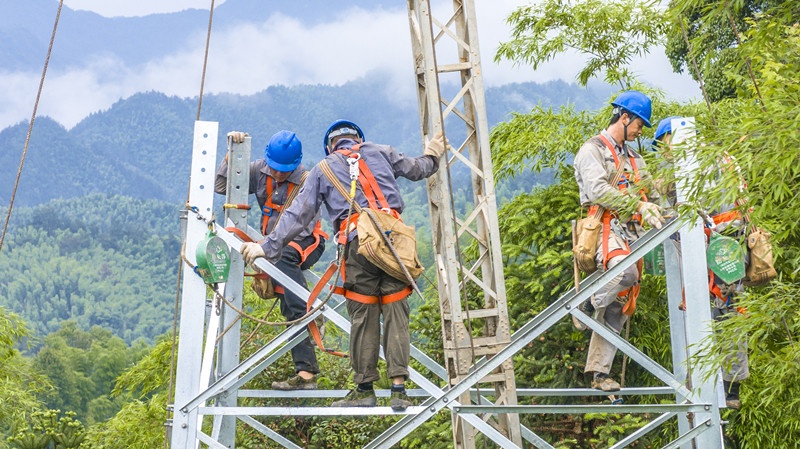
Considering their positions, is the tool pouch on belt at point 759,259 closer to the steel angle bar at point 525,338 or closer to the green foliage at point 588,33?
the steel angle bar at point 525,338

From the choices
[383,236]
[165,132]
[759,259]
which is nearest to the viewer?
[383,236]

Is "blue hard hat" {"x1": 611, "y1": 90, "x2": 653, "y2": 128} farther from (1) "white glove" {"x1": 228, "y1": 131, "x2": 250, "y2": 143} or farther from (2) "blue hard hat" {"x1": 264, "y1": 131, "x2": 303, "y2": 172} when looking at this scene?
(1) "white glove" {"x1": 228, "y1": 131, "x2": 250, "y2": 143}

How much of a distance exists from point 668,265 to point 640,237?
478 mm

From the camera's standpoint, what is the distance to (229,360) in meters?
8.05

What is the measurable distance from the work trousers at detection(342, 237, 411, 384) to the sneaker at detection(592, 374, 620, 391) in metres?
1.29

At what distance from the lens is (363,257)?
6703 mm

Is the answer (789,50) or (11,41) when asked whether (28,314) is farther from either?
(789,50)

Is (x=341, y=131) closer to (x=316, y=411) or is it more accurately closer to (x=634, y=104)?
(x=316, y=411)

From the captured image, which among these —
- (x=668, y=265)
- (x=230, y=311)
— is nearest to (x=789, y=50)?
(x=668, y=265)

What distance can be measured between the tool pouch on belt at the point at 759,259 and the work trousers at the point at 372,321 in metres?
2.30

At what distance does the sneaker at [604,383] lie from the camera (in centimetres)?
717

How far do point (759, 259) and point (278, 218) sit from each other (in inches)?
124

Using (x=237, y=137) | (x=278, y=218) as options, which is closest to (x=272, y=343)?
(x=278, y=218)

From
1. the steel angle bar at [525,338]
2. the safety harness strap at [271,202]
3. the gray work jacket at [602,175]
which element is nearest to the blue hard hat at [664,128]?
the gray work jacket at [602,175]
